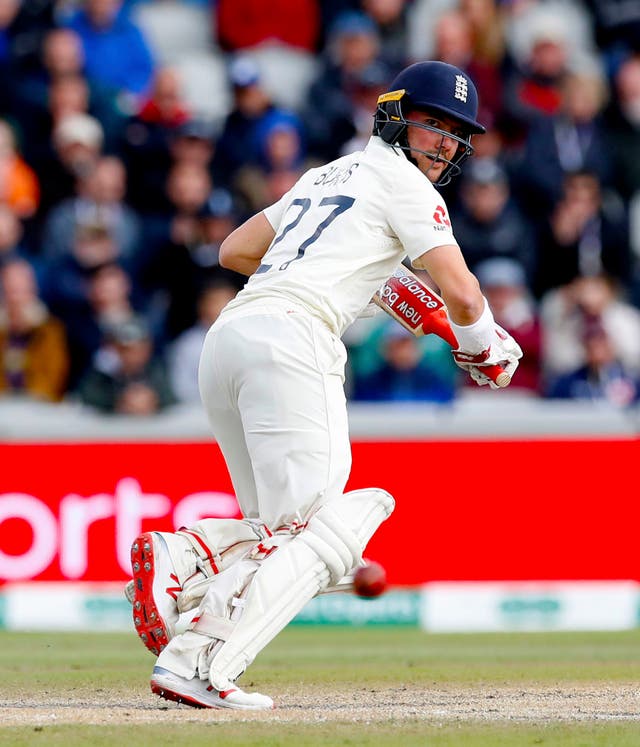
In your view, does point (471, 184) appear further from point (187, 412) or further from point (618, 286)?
point (187, 412)

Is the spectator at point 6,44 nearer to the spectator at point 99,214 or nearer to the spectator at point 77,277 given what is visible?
the spectator at point 99,214

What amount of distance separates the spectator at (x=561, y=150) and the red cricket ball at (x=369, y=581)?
6.15m

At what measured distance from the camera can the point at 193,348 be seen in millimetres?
9500

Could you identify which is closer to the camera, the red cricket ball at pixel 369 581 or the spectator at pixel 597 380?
the red cricket ball at pixel 369 581

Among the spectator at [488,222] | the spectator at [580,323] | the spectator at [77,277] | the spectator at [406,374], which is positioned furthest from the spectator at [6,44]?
the spectator at [580,323]

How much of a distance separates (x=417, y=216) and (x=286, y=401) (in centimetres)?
67

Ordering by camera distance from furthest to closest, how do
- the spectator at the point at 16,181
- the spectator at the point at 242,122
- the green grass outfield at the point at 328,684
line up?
the spectator at the point at 242,122
the spectator at the point at 16,181
the green grass outfield at the point at 328,684

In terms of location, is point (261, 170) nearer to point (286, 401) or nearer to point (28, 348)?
point (28, 348)

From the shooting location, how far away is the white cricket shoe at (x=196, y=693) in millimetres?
4520

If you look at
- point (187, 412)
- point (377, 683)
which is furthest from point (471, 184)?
point (377, 683)

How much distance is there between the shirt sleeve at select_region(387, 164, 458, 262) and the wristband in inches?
9.6

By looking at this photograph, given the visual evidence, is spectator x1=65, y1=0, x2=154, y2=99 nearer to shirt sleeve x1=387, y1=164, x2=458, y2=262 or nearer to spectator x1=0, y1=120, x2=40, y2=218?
spectator x1=0, y1=120, x2=40, y2=218

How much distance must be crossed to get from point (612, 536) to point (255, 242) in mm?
4091

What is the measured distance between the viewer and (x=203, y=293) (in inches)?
378
